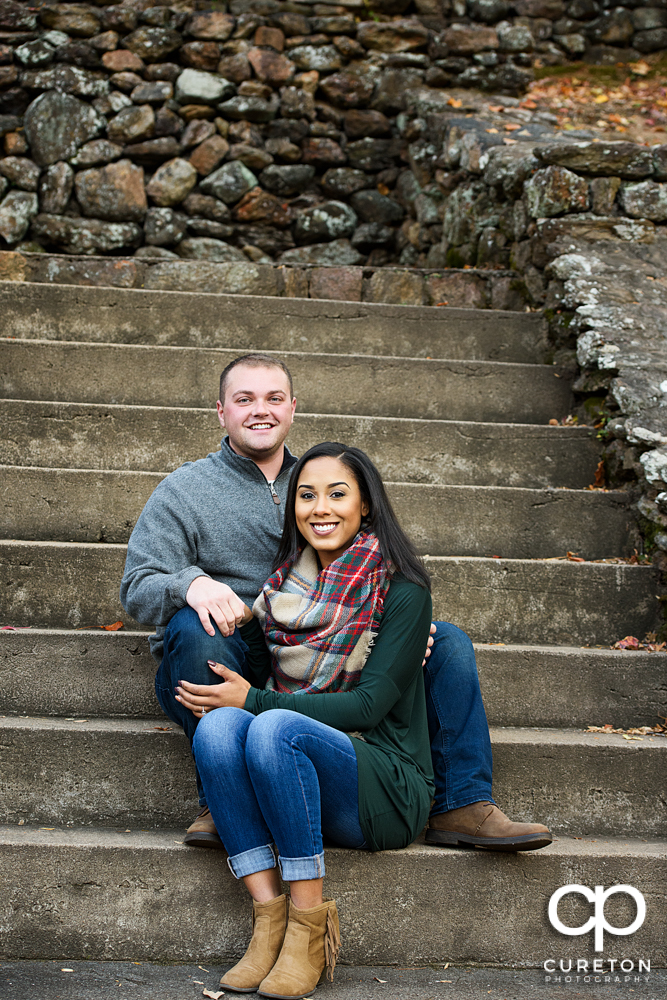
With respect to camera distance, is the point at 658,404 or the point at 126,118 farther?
the point at 126,118

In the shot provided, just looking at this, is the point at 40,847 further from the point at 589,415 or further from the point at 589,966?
the point at 589,415

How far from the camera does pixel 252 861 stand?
1.76 m

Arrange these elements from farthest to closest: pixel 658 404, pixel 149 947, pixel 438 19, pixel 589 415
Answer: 1. pixel 438 19
2. pixel 589 415
3. pixel 658 404
4. pixel 149 947

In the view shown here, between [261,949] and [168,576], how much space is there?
809mm

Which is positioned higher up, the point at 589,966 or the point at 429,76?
the point at 429,76

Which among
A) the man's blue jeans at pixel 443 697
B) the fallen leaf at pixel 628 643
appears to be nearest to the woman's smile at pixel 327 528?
the man's blue jeans at pixel 443 697

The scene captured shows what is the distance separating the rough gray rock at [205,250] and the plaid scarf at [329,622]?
451 cm

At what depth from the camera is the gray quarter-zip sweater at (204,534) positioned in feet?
6.79

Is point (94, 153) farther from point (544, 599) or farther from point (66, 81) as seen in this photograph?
point (544, 599)

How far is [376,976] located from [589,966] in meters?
0.47

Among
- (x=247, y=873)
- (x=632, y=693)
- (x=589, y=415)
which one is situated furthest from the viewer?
(x=589, y=415)

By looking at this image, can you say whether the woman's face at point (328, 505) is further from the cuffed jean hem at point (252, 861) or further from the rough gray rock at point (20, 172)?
the rough gray rock at point (20, 172)

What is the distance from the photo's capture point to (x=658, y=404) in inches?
125

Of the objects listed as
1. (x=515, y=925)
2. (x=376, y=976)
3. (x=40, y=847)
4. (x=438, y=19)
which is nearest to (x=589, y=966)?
(x=515, y=925)
